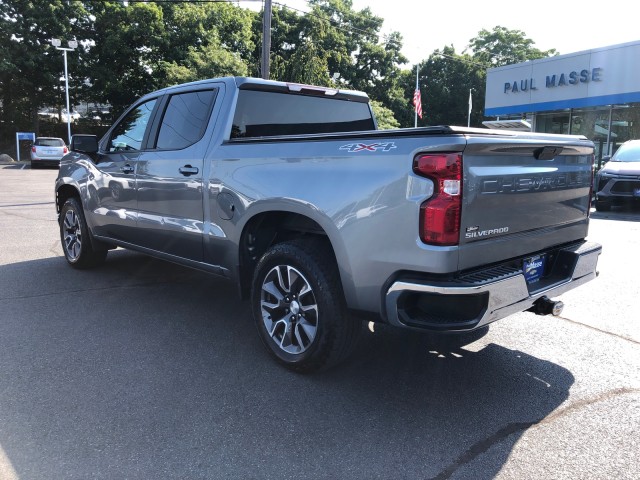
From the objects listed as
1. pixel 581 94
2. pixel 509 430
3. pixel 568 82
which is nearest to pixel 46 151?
pixel 568 82

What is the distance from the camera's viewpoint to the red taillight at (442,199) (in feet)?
9.00

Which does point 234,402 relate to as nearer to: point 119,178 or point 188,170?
point 188,170

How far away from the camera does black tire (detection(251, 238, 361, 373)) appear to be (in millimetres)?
3318

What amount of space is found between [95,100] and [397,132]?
39.7 meters

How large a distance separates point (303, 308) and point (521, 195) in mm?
1530

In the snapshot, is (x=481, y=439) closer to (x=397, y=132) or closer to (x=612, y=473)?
(x=612, y=473)

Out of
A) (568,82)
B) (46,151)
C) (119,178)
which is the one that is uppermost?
(568,82)

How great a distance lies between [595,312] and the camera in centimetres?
497

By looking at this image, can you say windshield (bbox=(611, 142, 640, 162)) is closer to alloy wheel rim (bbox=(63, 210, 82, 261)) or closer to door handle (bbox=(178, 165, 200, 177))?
door handle (bbox=(178, 165, 200, 177))

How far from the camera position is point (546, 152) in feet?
11.0

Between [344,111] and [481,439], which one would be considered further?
[344,111]

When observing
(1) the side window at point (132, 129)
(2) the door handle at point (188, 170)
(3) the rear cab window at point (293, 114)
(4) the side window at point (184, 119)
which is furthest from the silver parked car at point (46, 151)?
(2) the door handle at point (188, 170)

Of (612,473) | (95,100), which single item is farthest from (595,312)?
(95,100)

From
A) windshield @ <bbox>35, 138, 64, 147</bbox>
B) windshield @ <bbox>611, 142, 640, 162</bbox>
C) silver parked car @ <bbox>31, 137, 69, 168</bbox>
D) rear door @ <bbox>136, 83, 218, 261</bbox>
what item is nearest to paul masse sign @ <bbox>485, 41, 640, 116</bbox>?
windshield @ <bbox>611, 142, 640, 162</bbox>
